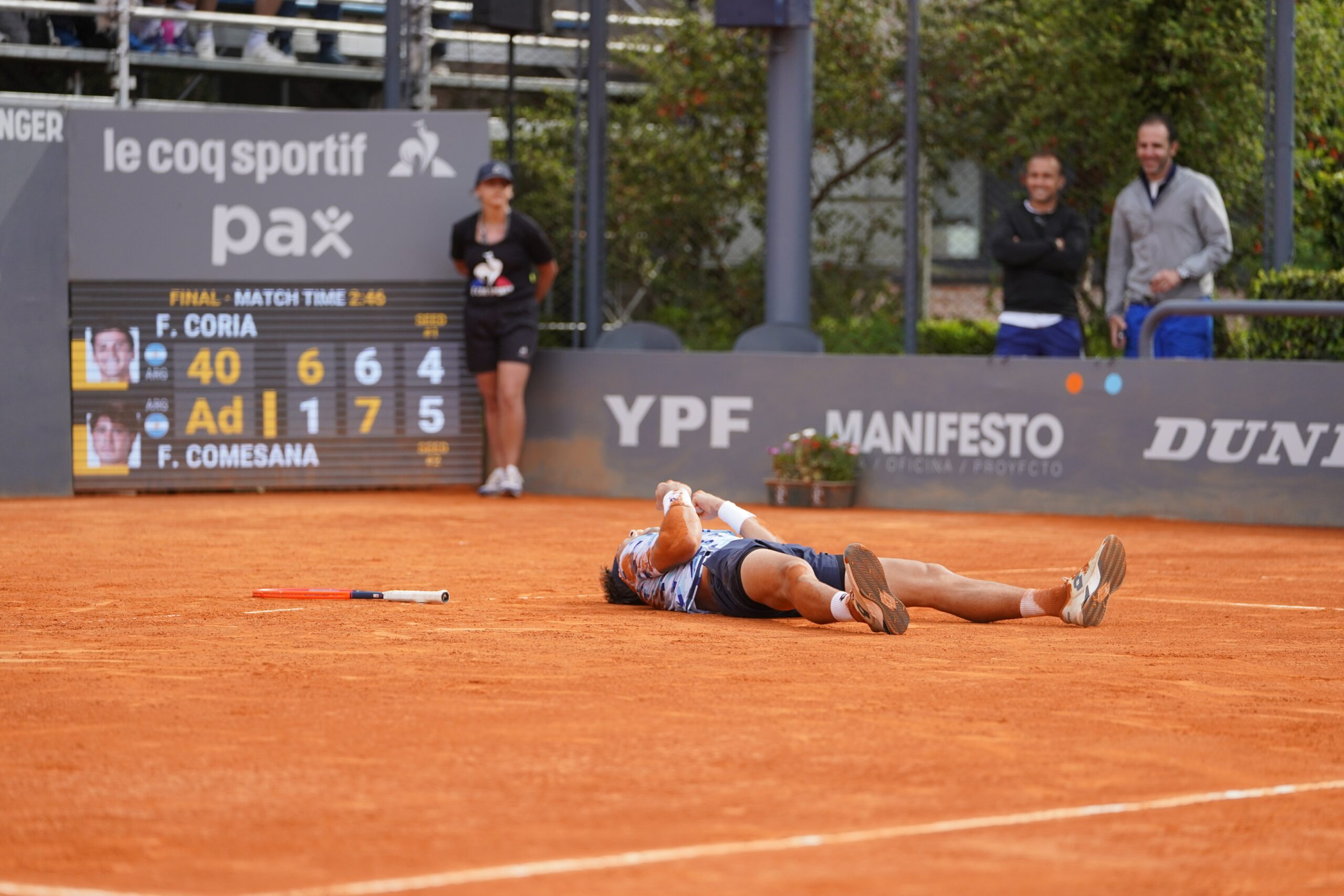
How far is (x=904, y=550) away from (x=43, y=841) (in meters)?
6.72

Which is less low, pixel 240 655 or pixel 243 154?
pixel 243 154

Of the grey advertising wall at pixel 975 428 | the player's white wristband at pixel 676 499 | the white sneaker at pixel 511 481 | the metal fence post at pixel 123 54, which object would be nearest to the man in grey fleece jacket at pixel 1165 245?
the grey advertising wall at pixel 975 428

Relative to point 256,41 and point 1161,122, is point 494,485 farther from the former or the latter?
point 256,41

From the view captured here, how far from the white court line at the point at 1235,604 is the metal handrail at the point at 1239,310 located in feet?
12.8

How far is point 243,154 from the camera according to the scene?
13.3 metres

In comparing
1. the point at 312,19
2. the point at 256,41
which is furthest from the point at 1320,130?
the point at 256,41

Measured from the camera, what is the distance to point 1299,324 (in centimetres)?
1184

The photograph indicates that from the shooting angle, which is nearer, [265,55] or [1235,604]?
[1235,604]

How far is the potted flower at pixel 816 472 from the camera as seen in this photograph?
12.5 metres

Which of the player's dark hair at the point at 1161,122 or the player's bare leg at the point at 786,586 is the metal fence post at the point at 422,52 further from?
the player's bare leg at the point at 786,586

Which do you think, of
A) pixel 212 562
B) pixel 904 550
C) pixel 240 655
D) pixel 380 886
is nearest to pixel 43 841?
pixel 380 886

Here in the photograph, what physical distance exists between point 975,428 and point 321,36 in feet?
28.8

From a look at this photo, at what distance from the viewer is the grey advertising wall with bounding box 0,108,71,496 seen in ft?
42.4

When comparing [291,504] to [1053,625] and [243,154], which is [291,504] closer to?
[243,154]
